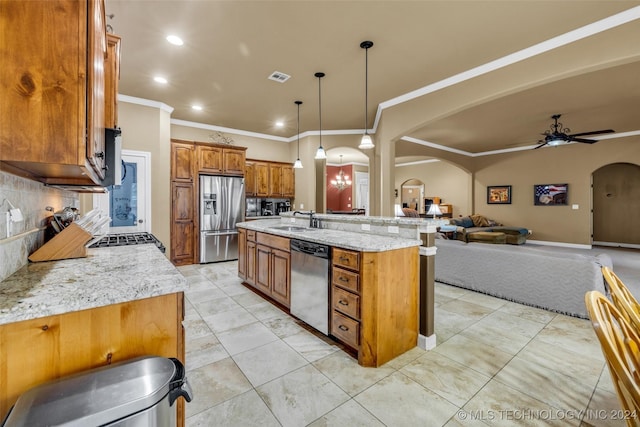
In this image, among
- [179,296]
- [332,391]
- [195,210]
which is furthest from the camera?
[195,210]

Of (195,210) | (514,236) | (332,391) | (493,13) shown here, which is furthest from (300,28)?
(514,236)

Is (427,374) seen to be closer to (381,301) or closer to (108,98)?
(381,301)

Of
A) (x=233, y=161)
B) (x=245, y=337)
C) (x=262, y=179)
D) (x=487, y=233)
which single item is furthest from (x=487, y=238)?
(x=233, y=161)

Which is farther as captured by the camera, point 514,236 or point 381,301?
point 514,236

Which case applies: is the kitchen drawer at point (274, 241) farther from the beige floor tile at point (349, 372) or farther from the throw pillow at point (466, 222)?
the throw pillow at point (466, 222)

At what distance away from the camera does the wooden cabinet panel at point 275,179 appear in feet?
22.0

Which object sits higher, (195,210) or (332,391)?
(195,210)

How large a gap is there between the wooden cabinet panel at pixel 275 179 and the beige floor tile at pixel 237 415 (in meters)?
5.29

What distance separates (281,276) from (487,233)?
3509 mm

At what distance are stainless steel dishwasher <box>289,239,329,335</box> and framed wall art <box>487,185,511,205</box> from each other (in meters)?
8.38

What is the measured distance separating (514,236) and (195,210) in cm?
676

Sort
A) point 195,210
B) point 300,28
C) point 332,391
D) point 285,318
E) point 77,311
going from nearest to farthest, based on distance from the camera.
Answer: point 77,311, point 332,391, point 300,28, point 285,318, point 195,210

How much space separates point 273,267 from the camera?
329 cm

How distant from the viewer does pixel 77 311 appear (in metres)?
0.93
